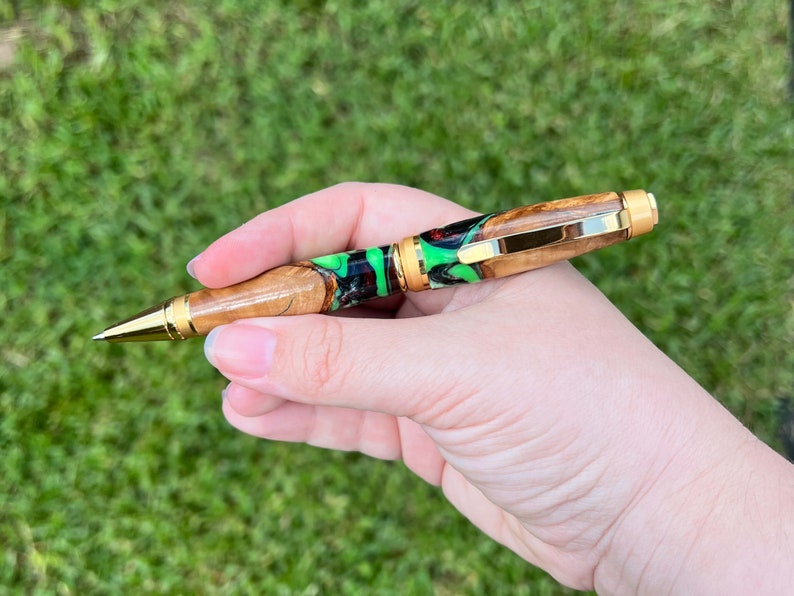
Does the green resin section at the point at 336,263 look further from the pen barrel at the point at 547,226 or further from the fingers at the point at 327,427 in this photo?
the fingers at the point at 327,427

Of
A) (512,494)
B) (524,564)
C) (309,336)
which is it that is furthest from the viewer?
(524,564)

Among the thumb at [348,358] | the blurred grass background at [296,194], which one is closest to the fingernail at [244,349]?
the thumb at [348,358]

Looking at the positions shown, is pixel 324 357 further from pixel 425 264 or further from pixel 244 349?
pixel 425 264

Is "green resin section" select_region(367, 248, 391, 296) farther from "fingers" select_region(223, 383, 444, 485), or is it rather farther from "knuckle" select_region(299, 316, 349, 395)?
"fingers" select_region(223, 383, 444, 485)

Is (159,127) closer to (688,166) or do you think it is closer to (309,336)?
(309,336)

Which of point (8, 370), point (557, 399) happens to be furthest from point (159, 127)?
point (557, 399)

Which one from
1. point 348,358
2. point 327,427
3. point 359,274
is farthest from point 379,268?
point 327,427

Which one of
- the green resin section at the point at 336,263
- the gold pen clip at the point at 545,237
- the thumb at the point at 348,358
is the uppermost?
the green resin section at the point at 336,263
